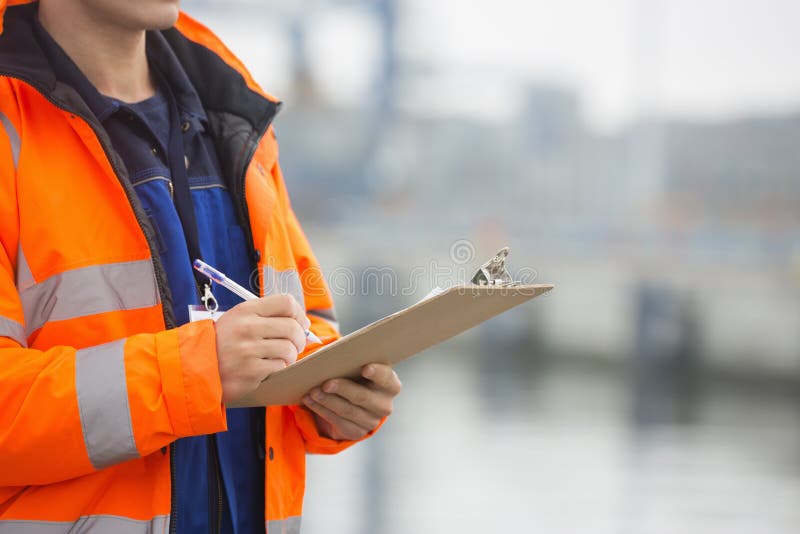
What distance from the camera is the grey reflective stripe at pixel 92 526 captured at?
100 centimetres

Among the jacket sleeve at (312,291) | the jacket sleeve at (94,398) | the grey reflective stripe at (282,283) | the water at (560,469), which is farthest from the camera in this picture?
the water at (560,469)

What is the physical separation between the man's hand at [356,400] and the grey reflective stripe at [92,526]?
229 millimetres

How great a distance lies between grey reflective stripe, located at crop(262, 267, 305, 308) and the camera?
1.20m

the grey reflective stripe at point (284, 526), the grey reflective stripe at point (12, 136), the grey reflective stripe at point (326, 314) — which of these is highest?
the grey reflective stripe at point (12, 136)

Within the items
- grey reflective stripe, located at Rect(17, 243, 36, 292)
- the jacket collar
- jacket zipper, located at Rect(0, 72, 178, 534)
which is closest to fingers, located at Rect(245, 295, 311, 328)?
jacket zipper, located at Rect(0, 72, 178, 534)

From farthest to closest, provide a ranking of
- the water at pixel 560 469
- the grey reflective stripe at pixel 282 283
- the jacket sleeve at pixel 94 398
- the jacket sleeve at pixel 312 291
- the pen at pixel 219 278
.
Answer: the water at pixel 560 469, the jacket sleeve at pixel 312 291, the grey reflective stripe at pixel 282 283, the pen at pixel 219 278, the jacket sleeve at pixel 94 398

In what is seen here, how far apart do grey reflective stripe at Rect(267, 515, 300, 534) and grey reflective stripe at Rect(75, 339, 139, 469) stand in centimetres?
25

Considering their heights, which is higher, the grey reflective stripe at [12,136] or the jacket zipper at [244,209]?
the grey reflective stripe at [12,136]

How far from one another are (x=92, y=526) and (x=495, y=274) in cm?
49

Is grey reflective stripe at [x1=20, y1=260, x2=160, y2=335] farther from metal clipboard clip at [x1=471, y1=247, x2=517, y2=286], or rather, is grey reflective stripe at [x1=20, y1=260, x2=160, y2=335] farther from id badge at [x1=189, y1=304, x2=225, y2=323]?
metal clipboard clip at [x1=471, y1=247, x2=517, y2=286]

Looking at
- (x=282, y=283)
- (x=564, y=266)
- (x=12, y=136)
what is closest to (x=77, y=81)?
(x=12, y=136)

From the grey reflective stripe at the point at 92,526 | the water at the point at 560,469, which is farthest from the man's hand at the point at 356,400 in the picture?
the water at the point at 560,469

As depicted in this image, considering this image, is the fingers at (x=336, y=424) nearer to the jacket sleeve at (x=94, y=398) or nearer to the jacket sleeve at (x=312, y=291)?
the jacket sleeve at (x=312, y=291)

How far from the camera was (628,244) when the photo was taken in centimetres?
1108
